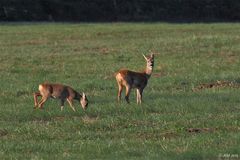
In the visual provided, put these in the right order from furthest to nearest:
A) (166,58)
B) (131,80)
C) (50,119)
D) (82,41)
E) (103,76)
A: (82,41) → (166,58) → (103,76) → (131,80) → (50,119)

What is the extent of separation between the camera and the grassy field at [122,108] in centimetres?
1263

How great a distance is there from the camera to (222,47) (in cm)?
3575

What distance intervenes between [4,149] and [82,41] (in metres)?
30.7

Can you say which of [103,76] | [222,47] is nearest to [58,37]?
[222,47]
